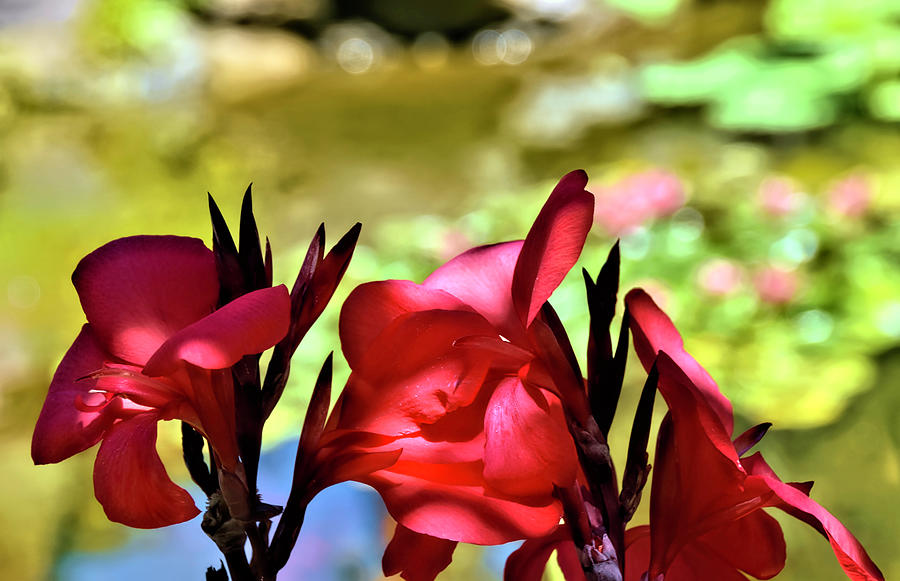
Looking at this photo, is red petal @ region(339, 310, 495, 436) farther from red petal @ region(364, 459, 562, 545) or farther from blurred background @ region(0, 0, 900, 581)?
blurred background @ region(0, 0, 900, 581)

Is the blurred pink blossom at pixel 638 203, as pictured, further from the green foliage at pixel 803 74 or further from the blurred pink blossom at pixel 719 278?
the green foliage at pixel 803 74

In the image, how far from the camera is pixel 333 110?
496cm

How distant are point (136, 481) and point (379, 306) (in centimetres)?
12

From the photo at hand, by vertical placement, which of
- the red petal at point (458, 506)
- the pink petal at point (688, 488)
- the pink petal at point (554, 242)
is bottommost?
the pink petal at point (688, 488)

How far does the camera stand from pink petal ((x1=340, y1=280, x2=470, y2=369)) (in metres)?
0.43

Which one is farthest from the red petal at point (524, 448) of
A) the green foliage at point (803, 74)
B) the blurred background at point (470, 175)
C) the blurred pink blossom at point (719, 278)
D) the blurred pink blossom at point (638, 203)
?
the green foliage at point (803, 74)

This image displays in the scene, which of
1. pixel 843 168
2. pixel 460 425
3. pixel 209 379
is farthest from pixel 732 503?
pixel 843 168

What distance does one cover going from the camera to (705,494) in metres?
0.43

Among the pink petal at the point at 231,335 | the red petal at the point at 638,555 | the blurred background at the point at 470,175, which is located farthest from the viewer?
the blurred background at the point at 470,175

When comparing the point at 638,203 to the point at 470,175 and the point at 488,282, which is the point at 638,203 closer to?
the point at 470,175

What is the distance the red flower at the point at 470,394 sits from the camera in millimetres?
386

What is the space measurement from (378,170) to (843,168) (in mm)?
1792

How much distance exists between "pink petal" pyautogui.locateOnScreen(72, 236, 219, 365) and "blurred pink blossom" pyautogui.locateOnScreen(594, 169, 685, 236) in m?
2.74

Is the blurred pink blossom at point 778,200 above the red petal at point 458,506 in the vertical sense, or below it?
below
